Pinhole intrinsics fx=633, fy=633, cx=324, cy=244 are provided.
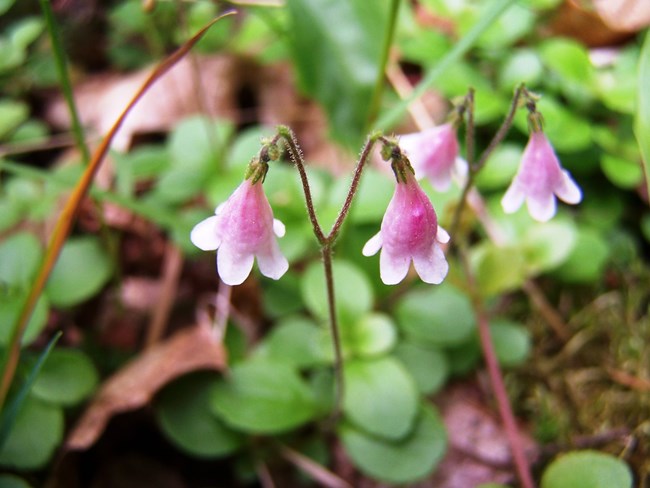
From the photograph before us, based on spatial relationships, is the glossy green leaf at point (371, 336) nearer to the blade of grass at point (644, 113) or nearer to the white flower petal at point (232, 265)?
the white flower petal at point (232, 265)

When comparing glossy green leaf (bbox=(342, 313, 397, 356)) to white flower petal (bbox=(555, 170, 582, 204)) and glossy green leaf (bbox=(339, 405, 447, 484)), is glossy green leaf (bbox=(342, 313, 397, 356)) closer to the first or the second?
glossy green leaf (bbox=(339, 405, 447, 484))

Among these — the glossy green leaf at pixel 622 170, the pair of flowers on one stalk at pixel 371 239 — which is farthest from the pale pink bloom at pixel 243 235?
the glossy green leaf at pixel 622 170

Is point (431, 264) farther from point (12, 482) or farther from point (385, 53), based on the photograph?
point (12, 482)

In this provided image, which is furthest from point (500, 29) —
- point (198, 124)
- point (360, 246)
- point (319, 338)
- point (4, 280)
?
point (4, 280)

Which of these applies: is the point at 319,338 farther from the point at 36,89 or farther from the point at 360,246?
the point at 36,89

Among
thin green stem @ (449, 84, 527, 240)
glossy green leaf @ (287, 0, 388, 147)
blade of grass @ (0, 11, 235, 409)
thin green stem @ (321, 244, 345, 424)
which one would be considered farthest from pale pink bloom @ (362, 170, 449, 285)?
glossy green leaf @ (287, 0, 388, 147)

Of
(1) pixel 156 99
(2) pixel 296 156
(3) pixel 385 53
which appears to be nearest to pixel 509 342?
(3) pixel 385 53
